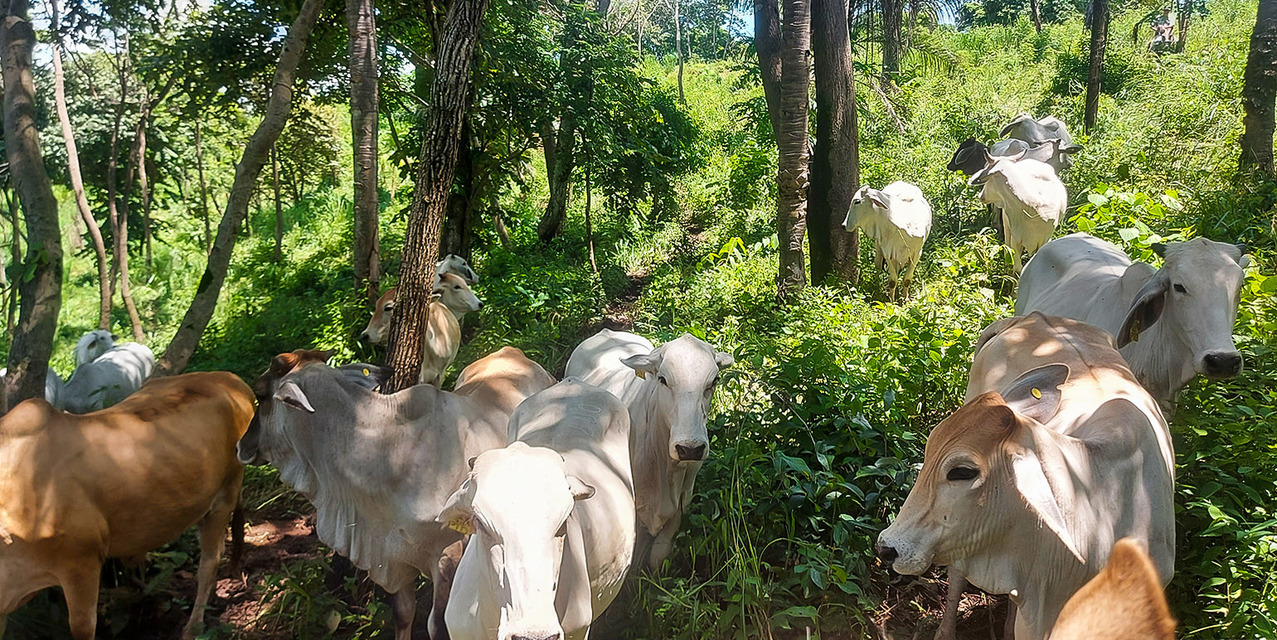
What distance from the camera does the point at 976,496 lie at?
269 centimetres

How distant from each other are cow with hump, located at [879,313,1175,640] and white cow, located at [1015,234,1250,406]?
1131 mm

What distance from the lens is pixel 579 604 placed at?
3023mm

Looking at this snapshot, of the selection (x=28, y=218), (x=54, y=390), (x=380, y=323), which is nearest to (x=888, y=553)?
(x=28, y=218)

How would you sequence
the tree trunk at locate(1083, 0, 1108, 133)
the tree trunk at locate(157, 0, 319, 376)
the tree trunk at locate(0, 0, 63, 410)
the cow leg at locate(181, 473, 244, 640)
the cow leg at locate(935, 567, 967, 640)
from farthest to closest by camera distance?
1. the tree trunk at locate(1083, 0, 1108, 133)
2. the tree trunk at locate(157, 0, 319, 376)
3. the tree trunk at locate(0, 0, 63, 410)
4. the cow leg at locate(181, 473, 244, 640)
5. the cow leg at locate(935, 567, 967, 640)

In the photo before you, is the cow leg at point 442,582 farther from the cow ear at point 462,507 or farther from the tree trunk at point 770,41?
the tree trunk at point 770,41

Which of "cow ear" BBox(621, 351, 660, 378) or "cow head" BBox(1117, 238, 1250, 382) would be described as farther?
"cow ear" BBox(621, 351, 660, 378)

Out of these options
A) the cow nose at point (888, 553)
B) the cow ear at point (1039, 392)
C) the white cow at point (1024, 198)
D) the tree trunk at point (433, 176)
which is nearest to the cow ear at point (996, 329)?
the cow ear at point (1039, 392)

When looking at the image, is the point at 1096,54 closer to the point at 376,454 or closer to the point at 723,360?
the point at 723,360

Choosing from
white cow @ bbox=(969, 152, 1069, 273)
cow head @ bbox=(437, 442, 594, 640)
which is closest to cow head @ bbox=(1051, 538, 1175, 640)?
cow head @ bbox=(437, 442, 594, 640)

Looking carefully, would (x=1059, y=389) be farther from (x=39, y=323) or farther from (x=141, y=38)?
(x=141, y=38)

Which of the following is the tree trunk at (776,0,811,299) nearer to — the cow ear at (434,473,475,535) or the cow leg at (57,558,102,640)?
the cow ear at (434,473,475,535)

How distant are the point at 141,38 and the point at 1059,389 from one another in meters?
11.8

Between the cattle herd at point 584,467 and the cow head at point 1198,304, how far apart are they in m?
0.01

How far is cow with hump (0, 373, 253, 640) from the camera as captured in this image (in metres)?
3.82
